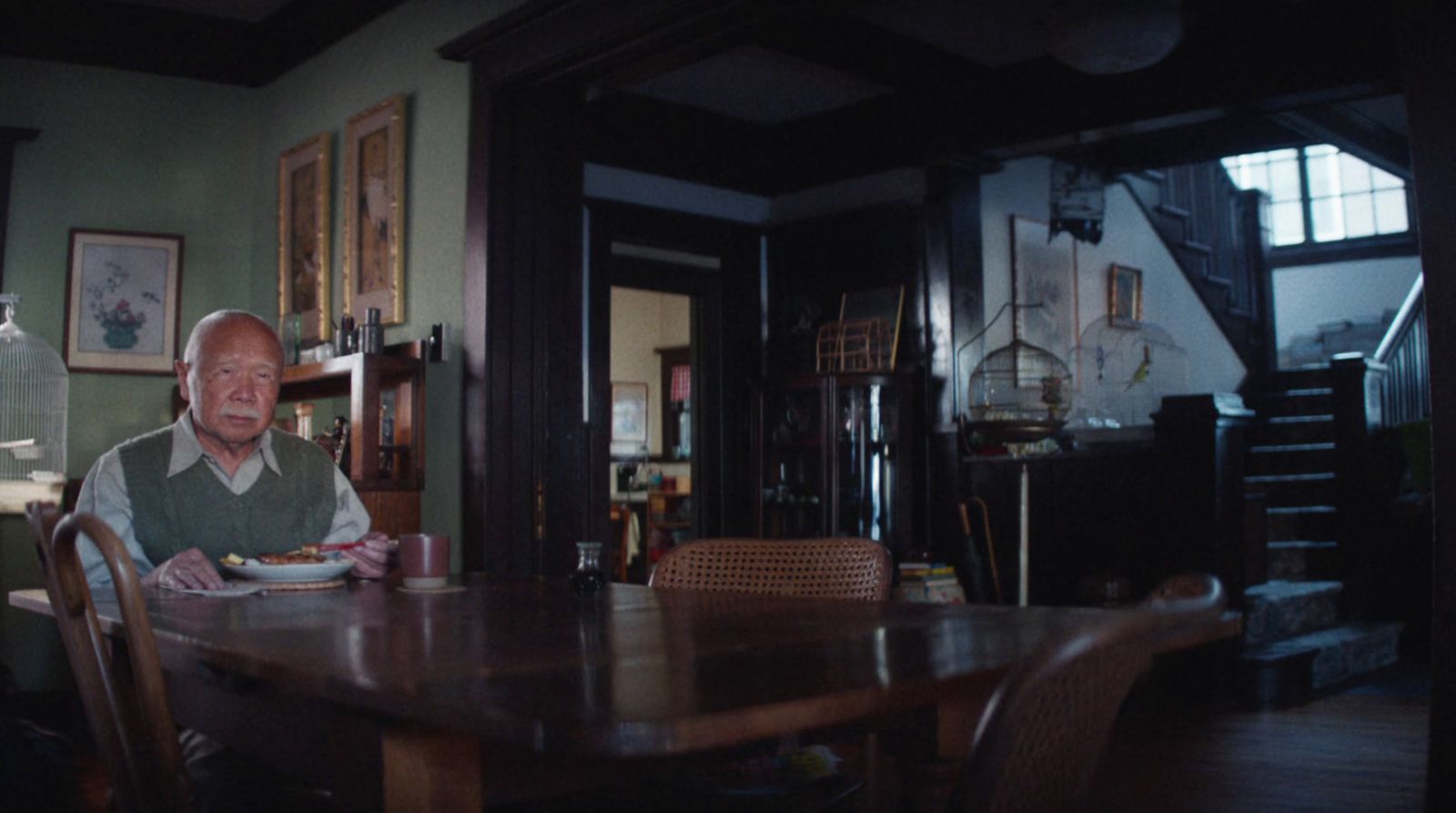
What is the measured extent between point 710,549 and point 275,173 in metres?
3.81

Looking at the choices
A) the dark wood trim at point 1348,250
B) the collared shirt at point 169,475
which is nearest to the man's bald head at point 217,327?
the collared shirt at point 169,475

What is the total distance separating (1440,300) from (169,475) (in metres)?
2.69

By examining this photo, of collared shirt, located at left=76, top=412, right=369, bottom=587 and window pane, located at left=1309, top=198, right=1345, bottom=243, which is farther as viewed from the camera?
window pane, located at left=1309, top=198, right=1345, bottom=243

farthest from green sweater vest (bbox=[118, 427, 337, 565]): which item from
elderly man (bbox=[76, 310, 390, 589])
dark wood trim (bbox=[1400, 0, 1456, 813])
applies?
dark wood trim (bbox=[1400, 0, 1456, 813])

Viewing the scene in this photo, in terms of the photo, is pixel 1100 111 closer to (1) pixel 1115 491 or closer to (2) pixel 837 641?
(1) pixel 1115 491

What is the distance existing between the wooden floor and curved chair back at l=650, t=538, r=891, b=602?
161 centimetres

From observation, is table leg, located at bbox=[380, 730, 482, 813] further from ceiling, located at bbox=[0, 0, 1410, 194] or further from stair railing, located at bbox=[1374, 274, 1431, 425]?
stair railing, located at bbox=[1374, 274, 1431, 425]

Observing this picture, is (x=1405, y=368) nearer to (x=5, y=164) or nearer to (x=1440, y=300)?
(x=1440, y=300)

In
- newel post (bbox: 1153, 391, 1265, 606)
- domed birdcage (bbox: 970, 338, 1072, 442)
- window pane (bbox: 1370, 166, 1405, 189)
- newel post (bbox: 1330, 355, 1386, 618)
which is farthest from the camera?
window pane (bbox: 1370, 166, 1405, 189)

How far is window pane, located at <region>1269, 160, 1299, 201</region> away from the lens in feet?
38.9

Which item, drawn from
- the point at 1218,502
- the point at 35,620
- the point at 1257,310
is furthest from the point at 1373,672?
the point at 35,620

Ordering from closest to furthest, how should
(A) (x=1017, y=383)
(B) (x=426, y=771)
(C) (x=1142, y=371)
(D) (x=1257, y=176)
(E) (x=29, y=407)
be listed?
1. (B) (x=426, y=771)
2. (E) (x=29, y=407)
3. (A) (x=1017, y=383)
4. (C) (x=1142, y=371)
5. (D) (x=1257, y=176)

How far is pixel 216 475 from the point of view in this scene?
2510 mm

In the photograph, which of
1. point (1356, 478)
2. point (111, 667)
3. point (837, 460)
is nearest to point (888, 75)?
point (837, 460)
